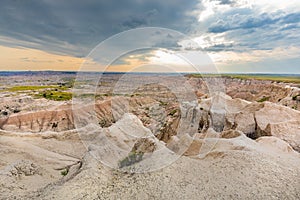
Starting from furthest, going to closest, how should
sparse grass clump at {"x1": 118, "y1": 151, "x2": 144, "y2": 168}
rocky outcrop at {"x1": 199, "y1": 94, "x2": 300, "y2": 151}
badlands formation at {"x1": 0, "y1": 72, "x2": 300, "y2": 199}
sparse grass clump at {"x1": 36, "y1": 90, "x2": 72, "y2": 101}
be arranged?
sparse grass clump at {"x1": 36, "y1": 90, "x2": 72, "y2": 101}
rocky outcrop at {"x1": 199, "y1": 94, "x2": 300, "y2": 151}
sparse grass clump at {"x1": 118, "y1": 151, "x2": 144, "y2": 168}
badlands formation at {"x1": 0, "y1": 72, "x2": 300, "y2": 199}

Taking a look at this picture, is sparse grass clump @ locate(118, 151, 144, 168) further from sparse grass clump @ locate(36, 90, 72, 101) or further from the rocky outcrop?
sparse grass clump @ locate(36, 90, 72, 101)

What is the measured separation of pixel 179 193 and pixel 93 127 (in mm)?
17735

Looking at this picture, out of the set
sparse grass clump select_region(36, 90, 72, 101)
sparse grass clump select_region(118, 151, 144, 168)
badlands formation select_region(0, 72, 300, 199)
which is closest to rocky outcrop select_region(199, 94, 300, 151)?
badlands formation select_region(0, 72, 300, 199)

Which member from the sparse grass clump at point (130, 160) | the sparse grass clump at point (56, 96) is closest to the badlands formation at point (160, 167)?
the sparse grass clump at point (130, 160)

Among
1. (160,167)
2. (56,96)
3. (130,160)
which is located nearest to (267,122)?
(160,167)

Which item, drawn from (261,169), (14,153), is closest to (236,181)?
(261,169)

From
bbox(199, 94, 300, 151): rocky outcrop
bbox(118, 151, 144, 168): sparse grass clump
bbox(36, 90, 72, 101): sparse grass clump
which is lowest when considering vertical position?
bbox(36, 90, 72, 101): sparse grass clump

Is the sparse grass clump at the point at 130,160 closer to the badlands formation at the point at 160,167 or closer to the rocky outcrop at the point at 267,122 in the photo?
the badlands formation at the point at 160,167

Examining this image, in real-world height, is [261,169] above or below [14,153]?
above

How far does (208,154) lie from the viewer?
13305 millimetres

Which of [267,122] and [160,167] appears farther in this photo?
[267,122]

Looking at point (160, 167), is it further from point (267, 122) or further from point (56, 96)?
point (56, 96)

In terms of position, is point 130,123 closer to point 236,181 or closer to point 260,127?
point 260,127

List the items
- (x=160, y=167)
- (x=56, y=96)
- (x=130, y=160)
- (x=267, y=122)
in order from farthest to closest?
(x=56, y=96) < (x=267, y=122) < (x=130, y=160) < (x=160, y=167)
